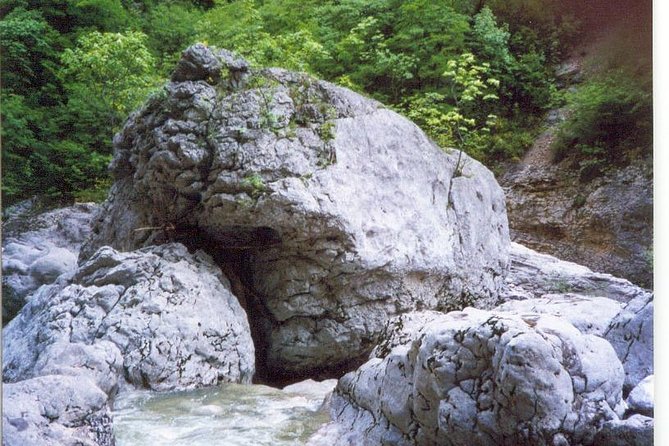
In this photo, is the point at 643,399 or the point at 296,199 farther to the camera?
the point at 296,199

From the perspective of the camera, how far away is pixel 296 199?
258 inches

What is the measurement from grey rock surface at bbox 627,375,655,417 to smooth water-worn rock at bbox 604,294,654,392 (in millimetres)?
230

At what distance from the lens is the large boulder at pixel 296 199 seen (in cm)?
672

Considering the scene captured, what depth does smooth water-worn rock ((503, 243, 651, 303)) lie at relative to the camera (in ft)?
17.1

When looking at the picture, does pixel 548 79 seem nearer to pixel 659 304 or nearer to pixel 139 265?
pixel 659 304

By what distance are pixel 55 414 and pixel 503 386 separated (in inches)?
95.2

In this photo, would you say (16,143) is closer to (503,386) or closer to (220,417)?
(220,417)

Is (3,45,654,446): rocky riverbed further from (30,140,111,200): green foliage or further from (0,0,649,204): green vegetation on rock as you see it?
(0,0,649,204): green vegetation on rock

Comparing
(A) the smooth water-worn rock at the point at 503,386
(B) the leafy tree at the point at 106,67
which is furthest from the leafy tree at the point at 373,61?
(A) the smooth water-worn rock at the point at 503,386

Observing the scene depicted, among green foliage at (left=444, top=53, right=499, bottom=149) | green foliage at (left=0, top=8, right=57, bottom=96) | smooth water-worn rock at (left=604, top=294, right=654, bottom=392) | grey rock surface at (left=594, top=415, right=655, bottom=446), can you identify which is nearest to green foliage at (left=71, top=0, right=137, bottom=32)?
green foliage at (left=0, top=8, right=57, bottom=96)

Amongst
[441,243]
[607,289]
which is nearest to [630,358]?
[607,289]

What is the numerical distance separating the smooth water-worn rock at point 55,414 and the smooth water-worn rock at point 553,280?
11.5 feet

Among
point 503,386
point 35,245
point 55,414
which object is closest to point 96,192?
point 35,245

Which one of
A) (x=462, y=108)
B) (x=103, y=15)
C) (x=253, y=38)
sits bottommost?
(x=462, y=108)
